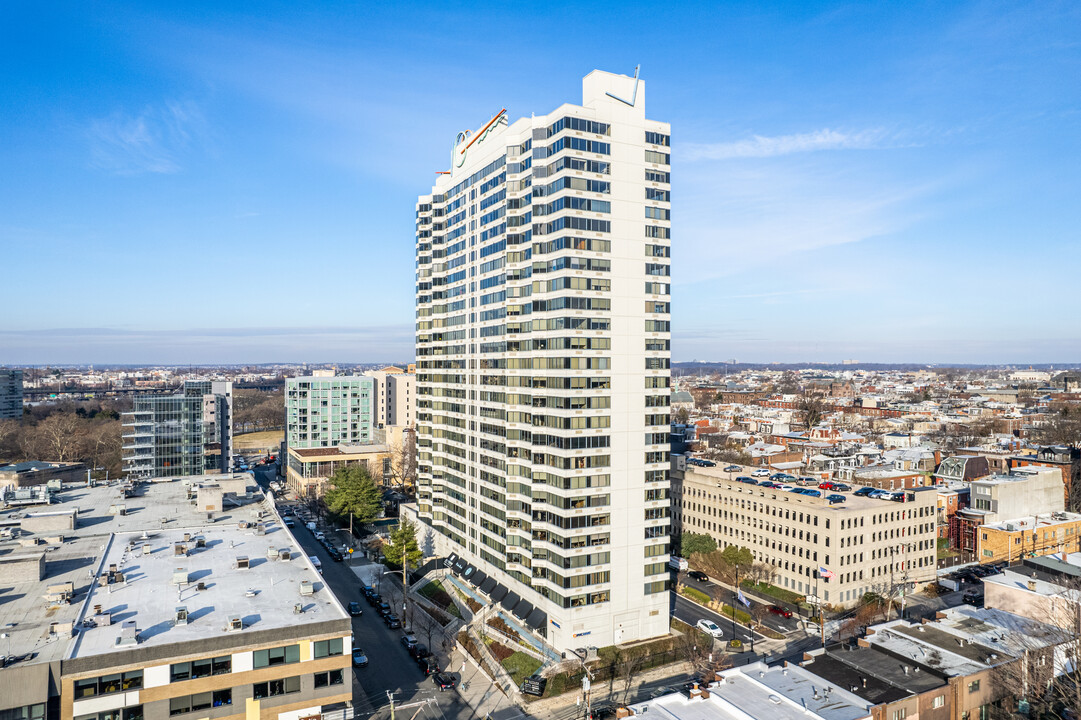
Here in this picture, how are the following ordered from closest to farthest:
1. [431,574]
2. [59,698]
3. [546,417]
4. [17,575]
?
[59,698]
[17,575]
[546,417]
[431,574]

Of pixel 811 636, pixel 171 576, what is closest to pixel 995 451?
pixel 811 636

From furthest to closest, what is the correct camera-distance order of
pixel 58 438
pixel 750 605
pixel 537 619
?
pixel 58 438 < pixel 750 605 < pixel 537 619

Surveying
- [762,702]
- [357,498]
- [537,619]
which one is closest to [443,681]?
[537,619]

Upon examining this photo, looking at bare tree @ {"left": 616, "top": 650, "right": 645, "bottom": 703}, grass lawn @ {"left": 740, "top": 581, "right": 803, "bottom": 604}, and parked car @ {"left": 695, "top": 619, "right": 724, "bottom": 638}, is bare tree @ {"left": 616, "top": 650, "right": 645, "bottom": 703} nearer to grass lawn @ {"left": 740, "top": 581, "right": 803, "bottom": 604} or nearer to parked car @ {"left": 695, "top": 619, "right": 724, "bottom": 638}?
parked car @ {"left": 695, "top": 619, "right": 724, "bottom": 638}

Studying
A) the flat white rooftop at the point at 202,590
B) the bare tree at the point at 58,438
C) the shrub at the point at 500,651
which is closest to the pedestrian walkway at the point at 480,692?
the shrub at the point at 500,651

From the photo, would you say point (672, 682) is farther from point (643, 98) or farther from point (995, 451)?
point (995, 451)

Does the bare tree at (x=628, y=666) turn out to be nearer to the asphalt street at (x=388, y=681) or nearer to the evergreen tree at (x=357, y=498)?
the asphalt street at (x=388, y=681)

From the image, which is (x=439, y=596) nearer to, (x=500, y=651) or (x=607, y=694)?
(x=500, y=651)
